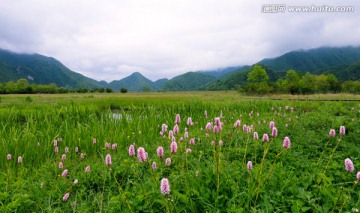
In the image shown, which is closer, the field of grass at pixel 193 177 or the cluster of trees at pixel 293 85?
the field of grass at pixel 193 177

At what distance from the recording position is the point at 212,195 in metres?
2.51

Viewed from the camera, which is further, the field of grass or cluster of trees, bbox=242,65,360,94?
cluster of trees, bbox=242,65,360,94

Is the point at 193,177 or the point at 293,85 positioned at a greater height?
the point at 293,85

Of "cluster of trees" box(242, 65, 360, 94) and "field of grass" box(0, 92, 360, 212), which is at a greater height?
"cluster of trees" box(242, 65, 360, 94)

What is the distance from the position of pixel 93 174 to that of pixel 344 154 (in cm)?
468

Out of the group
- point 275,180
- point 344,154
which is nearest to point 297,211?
point 275,180

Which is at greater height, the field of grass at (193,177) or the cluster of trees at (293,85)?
the cluster of trees at (293,85)

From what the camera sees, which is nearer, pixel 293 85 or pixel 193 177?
pixel 193 177

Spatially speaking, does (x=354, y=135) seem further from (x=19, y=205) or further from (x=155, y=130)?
(x=19, y=205)

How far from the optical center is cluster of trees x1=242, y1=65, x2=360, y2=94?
196 feet

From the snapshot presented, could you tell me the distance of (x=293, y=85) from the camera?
6094cm

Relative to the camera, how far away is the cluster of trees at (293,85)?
196 ft

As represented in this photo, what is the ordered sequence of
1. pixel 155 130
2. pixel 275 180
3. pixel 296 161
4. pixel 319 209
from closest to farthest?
pixel 319 209
pixel 275 180
pixel 296 161
pixel 155 130

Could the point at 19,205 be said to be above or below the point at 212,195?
below
